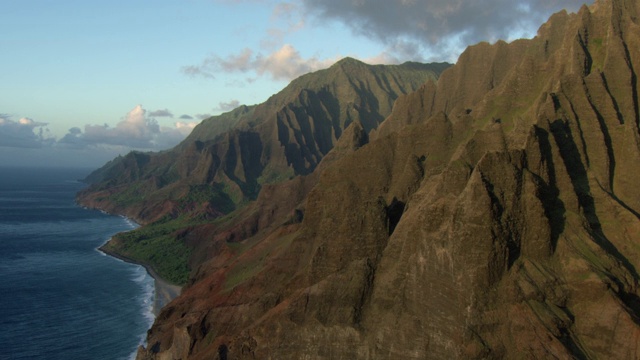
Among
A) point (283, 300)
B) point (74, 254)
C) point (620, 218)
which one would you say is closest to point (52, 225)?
point (74, 254)

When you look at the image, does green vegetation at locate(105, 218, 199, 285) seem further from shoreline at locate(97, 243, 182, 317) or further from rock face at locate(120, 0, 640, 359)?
rock face at locate(120, 0, 640, 359)

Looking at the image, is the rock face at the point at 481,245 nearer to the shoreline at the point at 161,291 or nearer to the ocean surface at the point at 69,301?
the ocean surface at the point at 69,301

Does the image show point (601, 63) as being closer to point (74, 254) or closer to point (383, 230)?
point (383, 230)

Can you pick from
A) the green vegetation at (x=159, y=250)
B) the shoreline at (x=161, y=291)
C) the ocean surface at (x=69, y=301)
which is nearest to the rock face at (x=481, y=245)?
the ocean surface at (x=69, y=301)

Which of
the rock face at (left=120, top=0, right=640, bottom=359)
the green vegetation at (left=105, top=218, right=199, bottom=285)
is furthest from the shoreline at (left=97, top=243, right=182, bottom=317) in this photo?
the rock face at (left=120, top=0, right=640, bottom=359)

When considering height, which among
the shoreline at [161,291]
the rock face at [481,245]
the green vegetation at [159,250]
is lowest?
the shoreline at [161,291]

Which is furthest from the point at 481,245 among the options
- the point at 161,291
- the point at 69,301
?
the point at 69,301

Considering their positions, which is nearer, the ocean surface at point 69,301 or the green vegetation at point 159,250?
the ocean surface at point 69,301

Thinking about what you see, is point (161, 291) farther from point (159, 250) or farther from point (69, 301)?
point (159, 250)

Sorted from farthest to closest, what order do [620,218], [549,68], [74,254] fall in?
1. [74,254]
2. [549,68]
3. [620,218]
